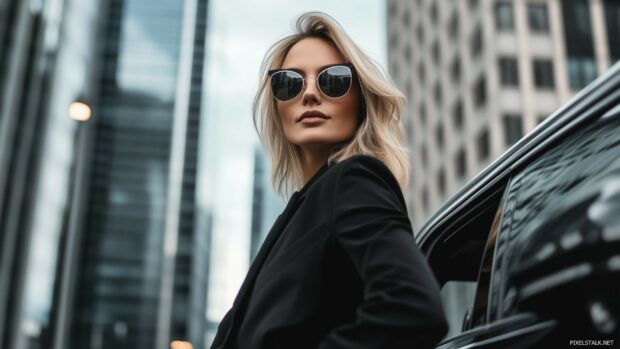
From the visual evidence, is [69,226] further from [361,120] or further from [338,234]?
[338,234]

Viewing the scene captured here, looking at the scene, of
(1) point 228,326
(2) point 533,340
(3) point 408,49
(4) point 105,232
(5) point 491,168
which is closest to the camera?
(2) point 533,340

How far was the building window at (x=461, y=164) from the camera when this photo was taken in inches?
1420

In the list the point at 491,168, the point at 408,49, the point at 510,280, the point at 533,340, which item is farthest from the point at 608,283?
the point at 408,49

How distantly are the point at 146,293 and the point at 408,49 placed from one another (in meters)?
44.1

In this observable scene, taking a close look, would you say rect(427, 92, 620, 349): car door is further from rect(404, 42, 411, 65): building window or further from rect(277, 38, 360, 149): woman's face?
rect(404, 42, 411, 65): building window

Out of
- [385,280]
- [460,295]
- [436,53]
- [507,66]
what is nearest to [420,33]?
[436,53]

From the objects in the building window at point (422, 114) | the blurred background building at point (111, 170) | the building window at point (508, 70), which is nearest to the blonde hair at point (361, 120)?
the building window at point (508, 70)

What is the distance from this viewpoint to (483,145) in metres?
33.9

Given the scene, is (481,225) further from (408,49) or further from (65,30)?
(65,30)

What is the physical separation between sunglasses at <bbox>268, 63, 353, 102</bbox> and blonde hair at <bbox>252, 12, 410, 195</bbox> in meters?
0.05

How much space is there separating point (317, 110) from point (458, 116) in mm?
36940

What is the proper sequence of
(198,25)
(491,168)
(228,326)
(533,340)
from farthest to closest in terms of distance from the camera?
(198,25)
(491,168)
(228,326)
(533,340)

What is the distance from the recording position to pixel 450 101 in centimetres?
3878

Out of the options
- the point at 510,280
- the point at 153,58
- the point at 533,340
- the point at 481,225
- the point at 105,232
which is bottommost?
the point at 533,340
